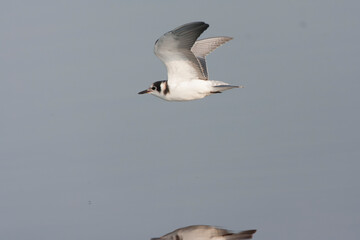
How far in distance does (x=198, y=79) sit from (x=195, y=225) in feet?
8.24

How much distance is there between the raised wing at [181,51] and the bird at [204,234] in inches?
92.1

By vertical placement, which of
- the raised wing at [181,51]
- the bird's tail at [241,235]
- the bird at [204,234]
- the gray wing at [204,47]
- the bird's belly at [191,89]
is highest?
the gray wing at [204,47]

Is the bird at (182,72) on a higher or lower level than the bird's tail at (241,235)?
higher

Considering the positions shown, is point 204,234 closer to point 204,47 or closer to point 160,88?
point 160,88

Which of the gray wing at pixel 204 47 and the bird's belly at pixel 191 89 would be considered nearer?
the bird's belly at pixel 191 89

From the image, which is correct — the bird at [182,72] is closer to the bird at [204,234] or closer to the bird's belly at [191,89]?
the bird's belly at [191,89]

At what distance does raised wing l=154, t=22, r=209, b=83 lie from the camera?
28.4ft

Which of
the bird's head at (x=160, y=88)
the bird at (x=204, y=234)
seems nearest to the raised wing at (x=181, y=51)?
the bird's head at (x=160, y=88)

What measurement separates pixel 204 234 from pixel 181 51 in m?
2.66

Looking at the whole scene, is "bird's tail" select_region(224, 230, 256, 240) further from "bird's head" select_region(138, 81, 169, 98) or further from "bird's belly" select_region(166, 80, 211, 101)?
"bird's head" select_region(138, 81, 169, 98)

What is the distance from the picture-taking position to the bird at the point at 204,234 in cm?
704

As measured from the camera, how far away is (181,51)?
9.09 m

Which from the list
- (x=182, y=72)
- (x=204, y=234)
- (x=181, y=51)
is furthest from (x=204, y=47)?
(x=204, y=234)

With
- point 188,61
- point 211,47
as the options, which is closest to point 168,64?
point 188,61
